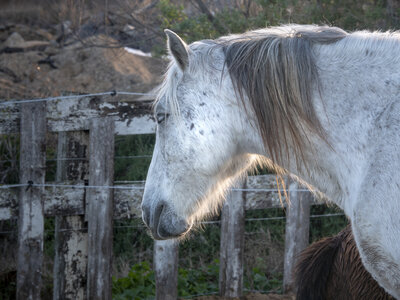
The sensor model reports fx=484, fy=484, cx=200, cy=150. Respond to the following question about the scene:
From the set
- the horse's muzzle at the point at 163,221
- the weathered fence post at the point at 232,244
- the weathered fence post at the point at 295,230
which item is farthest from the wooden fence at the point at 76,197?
the horse's muzzle at the point at 163,221

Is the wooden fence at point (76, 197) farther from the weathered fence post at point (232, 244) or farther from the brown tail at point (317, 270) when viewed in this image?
the brown tail at point (317, 270)

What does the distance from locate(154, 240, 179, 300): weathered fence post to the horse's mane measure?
2.06 m

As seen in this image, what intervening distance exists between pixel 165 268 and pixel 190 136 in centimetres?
213

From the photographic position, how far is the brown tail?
9.70ft

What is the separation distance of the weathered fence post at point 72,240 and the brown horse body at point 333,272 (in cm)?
191

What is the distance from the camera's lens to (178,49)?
7.66 feet

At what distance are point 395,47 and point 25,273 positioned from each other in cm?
321

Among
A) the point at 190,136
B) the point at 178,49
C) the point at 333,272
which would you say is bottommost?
the point at 333,272

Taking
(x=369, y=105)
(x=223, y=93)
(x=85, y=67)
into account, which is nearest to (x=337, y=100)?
(x=369, y=105)

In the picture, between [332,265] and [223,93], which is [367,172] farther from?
[332,265]

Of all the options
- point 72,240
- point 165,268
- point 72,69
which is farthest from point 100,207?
point 72,69

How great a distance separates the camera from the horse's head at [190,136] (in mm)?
2332

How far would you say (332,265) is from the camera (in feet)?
Result: 9.68

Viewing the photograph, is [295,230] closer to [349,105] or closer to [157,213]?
[157,213]
